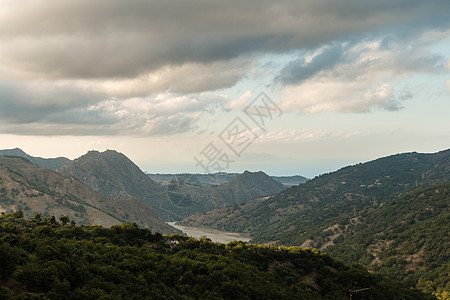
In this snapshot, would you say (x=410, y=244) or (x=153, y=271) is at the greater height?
(x=153, y=271)

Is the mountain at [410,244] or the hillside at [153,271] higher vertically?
the hillside at [153,271]

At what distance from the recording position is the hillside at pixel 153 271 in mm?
38688

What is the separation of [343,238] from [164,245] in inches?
5889

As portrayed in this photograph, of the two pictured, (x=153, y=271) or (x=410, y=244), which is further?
(x=410, y=244)

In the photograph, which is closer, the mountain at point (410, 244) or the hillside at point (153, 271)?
the hillside at point (153, 271)

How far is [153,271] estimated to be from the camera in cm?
5034

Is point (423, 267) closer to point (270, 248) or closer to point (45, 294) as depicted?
point (270, 248)

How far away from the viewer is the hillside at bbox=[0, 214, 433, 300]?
38.7 metres

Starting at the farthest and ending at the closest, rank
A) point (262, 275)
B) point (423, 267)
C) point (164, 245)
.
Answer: point (423, 267) < point (164, 245) < point (262, 275)

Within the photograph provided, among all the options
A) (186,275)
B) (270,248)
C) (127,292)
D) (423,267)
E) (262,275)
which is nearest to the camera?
(127,292)

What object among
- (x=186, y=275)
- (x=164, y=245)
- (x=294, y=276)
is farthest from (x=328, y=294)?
(x=164, y=245)

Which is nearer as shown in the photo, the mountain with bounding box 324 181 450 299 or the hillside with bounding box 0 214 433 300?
the hillside with bounding box 0 214 433 300

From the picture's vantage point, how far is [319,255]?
8362cm

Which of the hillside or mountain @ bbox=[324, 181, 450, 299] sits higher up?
the hillside
